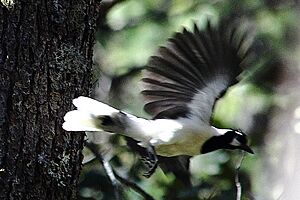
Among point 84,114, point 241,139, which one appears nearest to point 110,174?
point 241,139

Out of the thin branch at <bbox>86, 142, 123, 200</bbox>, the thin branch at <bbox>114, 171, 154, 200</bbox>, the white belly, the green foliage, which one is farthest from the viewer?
the green foliage

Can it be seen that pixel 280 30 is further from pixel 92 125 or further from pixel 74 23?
pixel 74 23

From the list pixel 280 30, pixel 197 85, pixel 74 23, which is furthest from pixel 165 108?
pixel 280 30

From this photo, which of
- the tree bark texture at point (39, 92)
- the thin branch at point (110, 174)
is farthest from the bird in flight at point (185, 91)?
the thin branch at point (110, 174)

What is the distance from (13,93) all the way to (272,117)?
2022 millimetres

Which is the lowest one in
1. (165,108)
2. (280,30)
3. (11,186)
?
(11,186)

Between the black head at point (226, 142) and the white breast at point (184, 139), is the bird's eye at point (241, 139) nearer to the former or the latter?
the black head at point (226, 142)

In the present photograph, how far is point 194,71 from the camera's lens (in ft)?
9.14

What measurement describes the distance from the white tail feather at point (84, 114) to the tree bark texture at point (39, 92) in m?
0.02

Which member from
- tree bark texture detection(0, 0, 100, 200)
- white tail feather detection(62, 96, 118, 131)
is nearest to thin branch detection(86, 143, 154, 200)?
white tail feather detection(62, 96, 118, 131)

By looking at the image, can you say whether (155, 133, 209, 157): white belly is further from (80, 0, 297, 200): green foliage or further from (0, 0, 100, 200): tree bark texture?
(80, 0, 297, 200): green foliage

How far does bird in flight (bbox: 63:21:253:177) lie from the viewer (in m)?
2.73

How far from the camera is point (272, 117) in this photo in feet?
13.0

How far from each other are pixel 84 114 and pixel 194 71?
46 centimetres
